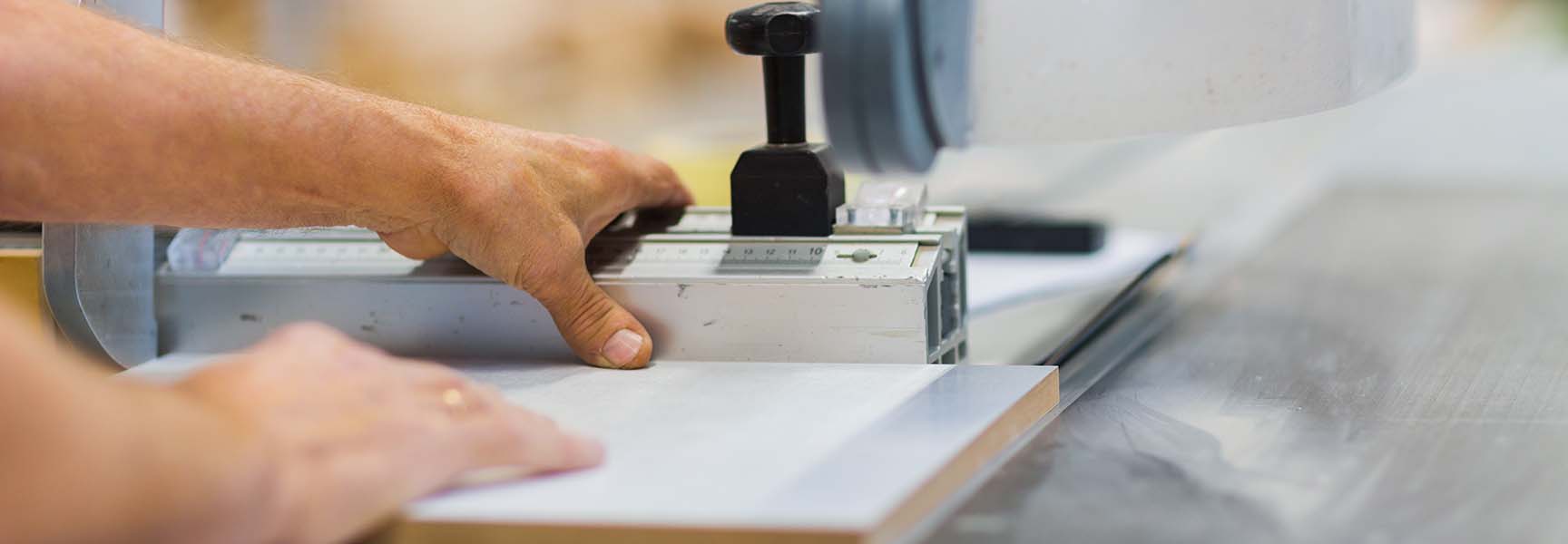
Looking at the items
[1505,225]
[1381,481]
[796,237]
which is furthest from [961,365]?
[1505,225]

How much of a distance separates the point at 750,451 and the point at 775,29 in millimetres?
349

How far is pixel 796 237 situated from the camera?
1.08 meters

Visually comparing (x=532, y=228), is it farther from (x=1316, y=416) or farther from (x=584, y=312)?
(x=1316, y=416)

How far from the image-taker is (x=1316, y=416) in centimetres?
91

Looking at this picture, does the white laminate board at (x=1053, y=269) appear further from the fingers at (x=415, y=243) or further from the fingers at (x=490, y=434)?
the fingers at (x=490, y=434)

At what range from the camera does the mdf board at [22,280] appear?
1.07 meters

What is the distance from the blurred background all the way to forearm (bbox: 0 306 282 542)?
0.51m

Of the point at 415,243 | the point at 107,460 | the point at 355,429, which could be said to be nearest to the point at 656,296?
the point at 415,243

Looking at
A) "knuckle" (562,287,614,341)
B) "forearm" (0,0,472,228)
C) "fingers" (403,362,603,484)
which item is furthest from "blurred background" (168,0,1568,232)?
"fingers" (403,362,603,484)

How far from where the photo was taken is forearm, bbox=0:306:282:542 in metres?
0.54

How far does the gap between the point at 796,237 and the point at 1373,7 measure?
404 millimetres

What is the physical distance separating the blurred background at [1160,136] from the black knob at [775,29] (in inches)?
8.3

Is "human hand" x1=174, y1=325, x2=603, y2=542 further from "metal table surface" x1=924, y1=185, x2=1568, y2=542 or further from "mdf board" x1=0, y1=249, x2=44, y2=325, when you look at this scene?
"mdf board" x1=0, y1=249, x2=44, y2=325

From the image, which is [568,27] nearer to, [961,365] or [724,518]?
[961,365]
